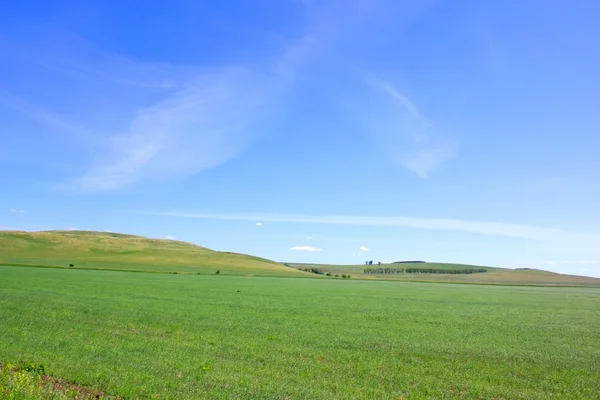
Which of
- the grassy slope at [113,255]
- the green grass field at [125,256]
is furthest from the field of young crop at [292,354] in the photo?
the grassy slope at [113,255]

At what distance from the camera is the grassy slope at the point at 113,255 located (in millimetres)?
133375

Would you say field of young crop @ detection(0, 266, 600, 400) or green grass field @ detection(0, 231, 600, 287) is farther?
green grass field @ detection(0, 231, 600, 287)

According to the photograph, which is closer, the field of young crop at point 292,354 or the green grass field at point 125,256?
the field of young crop at point 292,354

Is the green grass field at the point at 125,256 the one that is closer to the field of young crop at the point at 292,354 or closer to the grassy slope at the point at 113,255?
the grassy slope at the point at 113,255

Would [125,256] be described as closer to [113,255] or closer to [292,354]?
[113,255]

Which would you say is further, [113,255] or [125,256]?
[125,256]

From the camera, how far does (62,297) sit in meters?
33.9

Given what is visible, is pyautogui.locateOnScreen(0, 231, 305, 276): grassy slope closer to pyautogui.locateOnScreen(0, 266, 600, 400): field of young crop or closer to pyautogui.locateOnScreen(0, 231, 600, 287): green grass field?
pyautogui.locateOnScreen(0, 231, 600, 287): green grass field

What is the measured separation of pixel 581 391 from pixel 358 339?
30.8ft

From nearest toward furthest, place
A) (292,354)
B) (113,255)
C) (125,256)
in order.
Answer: (292,354) < (113,255) < (125,256)

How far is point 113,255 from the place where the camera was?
15525 centimetres

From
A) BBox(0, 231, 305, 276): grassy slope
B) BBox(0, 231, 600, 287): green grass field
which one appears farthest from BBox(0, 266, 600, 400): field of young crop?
BBox(0, 231, 305, 276): grassy slope

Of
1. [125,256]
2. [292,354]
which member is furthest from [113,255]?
[292,354]

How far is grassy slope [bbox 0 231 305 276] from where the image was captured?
133 metres
